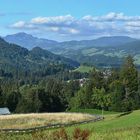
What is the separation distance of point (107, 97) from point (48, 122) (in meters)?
51.4

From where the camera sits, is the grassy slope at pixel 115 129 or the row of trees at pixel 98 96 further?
the row of trees at pixel 98 96

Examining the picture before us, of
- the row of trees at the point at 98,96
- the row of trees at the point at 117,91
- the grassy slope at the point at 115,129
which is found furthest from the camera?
the row of trees at the point at 98,96

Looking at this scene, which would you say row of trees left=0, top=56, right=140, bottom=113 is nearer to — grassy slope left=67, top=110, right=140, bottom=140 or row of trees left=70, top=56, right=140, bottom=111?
row of trees left=70, top=56, right=140, bottom=111

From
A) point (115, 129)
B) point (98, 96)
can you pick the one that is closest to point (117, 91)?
point (98, 96)

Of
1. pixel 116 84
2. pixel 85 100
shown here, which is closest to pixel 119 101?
pixel 116 84

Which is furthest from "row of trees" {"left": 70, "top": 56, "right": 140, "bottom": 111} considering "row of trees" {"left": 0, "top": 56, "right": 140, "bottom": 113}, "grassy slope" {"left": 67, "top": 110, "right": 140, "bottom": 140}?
"grassy slope" {"left": 67, "top": 110, "right": 140, "bottom": 140}

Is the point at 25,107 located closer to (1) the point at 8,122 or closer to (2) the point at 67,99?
(2) the point at 67,99

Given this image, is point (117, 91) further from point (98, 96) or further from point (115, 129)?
point (115, 129)

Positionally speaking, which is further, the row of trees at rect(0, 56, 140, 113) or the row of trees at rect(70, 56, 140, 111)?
the row of trees at rect(0, 56, 140, 113)

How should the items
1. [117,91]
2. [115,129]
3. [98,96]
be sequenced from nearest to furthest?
[115,129] → [98,96] → [117,91]

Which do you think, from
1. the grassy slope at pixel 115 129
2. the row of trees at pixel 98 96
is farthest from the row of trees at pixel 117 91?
the grassy slope at pixel 115 129

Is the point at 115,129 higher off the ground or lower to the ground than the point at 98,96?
lower

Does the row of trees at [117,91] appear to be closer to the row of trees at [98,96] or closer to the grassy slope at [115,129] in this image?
the row of trees at [98,96]

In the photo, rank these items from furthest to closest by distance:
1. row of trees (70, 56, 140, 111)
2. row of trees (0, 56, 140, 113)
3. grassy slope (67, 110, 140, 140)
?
row of trees (0, 56, 140, 113)
row of trees (70, 56, 140, 111)
grassy slope (67, 110, 140, 140)
